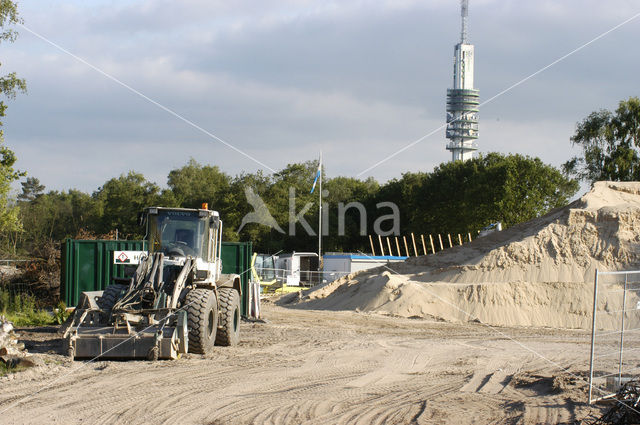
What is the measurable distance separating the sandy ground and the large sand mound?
27.7 feet

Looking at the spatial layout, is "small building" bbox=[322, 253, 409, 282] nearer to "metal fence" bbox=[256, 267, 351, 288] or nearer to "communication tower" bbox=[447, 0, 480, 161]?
"metal fence" bbox=[256, 267, 351, 288]

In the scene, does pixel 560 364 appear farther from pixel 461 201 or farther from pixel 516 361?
pixel 461 201

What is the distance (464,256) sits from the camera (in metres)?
30.3

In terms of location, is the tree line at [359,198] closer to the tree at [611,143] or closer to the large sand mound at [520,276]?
the tree at [611,143]

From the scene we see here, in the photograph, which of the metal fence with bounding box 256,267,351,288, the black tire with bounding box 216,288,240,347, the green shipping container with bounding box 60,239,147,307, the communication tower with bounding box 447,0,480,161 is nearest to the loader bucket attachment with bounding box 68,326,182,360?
the black tire with bounding box 216,288,240,347

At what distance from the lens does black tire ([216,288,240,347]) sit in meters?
13.9

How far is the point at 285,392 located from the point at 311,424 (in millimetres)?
1890

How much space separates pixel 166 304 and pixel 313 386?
12.1 feet

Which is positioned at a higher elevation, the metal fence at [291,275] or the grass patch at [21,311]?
the grass patch at [21,311]

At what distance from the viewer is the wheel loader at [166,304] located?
38.6ft

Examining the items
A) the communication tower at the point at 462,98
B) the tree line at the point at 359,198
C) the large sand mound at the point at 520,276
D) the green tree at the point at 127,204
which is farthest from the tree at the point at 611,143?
the communication tower at the point at 462,98

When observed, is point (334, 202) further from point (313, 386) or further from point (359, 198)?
point (313, 386)

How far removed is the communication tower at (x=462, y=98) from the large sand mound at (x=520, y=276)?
4016 inches

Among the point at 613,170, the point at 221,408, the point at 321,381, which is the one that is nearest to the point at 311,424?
the point at 221,408
